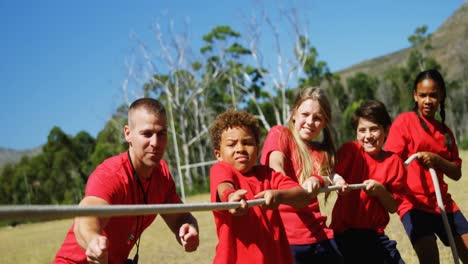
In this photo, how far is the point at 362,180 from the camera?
4.13 metres

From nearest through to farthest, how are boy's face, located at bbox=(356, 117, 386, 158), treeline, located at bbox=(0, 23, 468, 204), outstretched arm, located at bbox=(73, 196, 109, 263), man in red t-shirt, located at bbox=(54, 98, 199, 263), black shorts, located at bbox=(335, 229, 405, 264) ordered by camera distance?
outstretched arm, located at bbox=(73, 196, 109, 263) → man in red t-shirt, located at bbox=(54, 98, 199, 263) → black shorts, located at bbox=(335, 229, 405, 264) → boy's face, located at bbox=(356, 117, 386, 158) → treeline, located at bbox=(0, 23, 468, 204)

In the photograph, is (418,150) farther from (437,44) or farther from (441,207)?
(437,44)

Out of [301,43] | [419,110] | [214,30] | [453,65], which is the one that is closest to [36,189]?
[214,30]

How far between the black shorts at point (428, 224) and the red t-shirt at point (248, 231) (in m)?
1.67

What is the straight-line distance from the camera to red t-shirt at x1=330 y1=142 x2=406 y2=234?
403 cm

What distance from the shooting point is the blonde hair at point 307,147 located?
3.82m

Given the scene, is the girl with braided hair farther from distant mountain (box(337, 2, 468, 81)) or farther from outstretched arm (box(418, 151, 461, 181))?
distant mountain (box(337, 2, 468, 81))

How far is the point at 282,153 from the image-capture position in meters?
3.71

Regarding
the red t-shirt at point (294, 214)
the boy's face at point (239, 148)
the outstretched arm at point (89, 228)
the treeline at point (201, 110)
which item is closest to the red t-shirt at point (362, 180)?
the red t-shirt at point (294, 214)

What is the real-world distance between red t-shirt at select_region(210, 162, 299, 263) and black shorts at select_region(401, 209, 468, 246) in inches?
65.8

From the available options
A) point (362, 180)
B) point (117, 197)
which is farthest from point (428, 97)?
point (117, 197)

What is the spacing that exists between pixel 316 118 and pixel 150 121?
4.51 ft

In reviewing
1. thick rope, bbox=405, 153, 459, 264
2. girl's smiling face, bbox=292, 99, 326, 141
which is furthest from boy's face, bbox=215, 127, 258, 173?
thick rope, bbox=405, 153, 459, 264

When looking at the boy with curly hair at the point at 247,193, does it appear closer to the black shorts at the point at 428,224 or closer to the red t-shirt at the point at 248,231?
the red t-shirt at the point at 248,231
